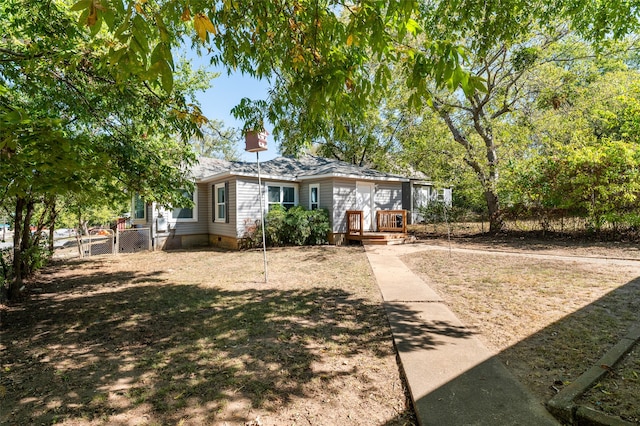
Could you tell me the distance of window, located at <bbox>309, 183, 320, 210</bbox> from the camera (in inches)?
538

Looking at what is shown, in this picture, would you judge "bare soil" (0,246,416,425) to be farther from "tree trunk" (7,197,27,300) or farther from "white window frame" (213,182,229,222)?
"white window frame" (213,182,229,222)

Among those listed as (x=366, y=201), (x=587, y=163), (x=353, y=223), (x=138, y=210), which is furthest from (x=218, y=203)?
(x=587, y=163)

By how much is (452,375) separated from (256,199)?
36.3ft

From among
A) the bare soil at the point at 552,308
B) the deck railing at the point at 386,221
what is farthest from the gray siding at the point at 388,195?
the bare soil at the point at 552,308

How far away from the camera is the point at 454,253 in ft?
32.0

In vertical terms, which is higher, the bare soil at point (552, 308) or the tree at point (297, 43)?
the tree at point (297, 43)

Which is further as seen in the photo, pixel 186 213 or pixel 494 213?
pixel 186 213

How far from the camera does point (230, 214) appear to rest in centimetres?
1278

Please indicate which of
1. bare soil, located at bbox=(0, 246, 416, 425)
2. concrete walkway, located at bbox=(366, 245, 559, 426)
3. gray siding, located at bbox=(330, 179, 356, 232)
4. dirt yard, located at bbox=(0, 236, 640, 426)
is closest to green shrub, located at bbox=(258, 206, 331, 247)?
gray siding, located at bbox=(330, 179, 356, 232)

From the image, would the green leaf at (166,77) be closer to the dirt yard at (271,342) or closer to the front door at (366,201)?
the dirt yard at (271,342)

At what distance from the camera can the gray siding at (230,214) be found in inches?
490

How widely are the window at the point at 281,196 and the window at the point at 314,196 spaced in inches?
32.9

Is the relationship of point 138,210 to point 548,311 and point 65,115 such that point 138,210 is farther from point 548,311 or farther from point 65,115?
point 548,311

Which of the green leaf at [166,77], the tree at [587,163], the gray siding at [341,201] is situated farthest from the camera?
the gray siding at [341,201]
